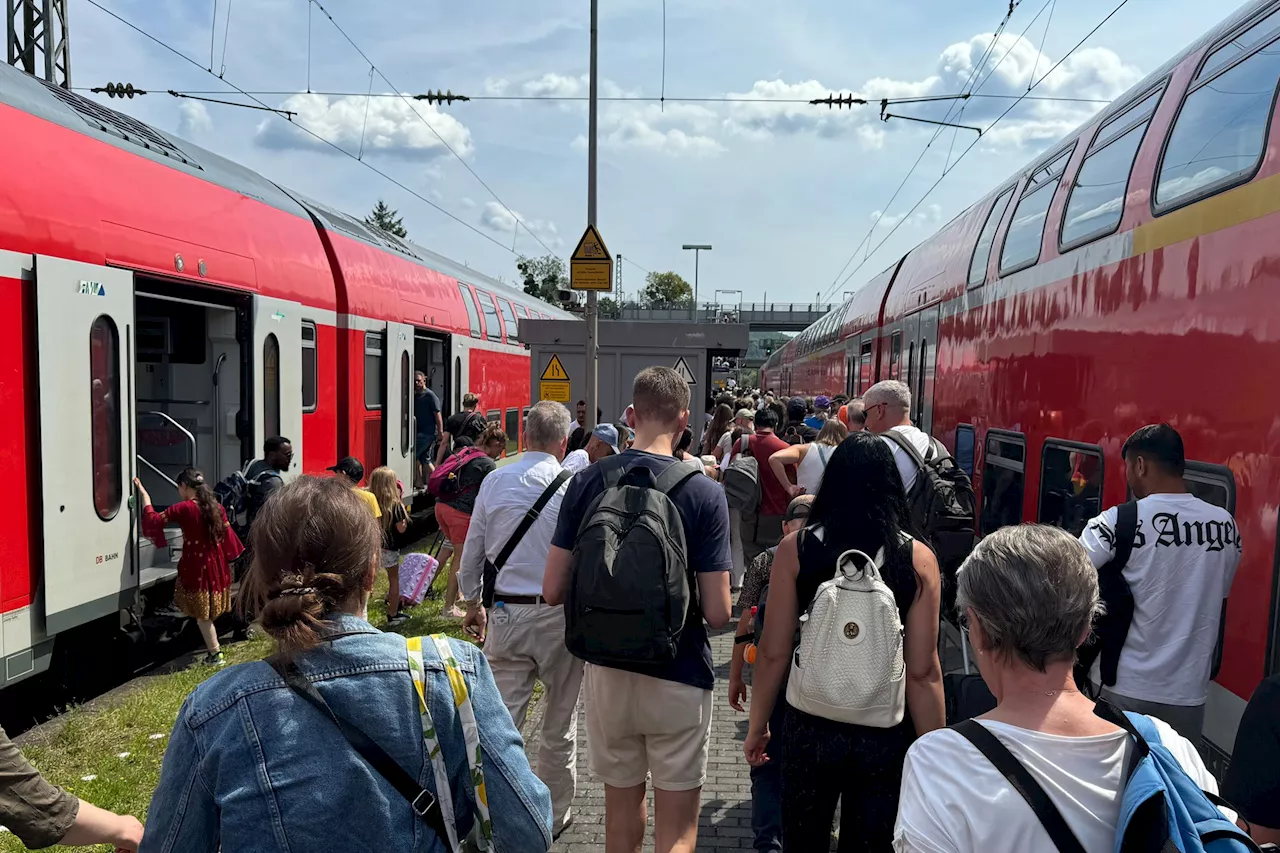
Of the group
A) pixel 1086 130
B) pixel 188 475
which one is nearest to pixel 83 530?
pixel 188 475

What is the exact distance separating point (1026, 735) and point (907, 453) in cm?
317

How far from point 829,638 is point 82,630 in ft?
17.9

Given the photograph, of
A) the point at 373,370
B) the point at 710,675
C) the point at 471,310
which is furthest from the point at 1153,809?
the point at 471,310

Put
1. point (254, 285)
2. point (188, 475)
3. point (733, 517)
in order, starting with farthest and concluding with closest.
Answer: point (733, 517)
point (254, 285)
point (188, 475)

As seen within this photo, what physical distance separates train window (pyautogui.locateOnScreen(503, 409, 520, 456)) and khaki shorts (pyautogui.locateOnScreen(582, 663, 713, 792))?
13.2 meters

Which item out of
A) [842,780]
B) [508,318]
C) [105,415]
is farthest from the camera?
[508,318]

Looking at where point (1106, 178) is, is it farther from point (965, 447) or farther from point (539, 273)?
point (539, 273)

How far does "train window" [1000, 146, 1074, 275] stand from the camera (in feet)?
19.9

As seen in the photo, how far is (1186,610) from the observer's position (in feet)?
10.6

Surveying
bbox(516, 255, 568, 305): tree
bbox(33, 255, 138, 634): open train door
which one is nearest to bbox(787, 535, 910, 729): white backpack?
bbox(33, 255, 138, 634): open train door

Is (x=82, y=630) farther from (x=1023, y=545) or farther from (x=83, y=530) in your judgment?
(x=1023, y=545)

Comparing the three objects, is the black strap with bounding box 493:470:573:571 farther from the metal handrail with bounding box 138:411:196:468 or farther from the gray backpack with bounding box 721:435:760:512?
the metal handrail with bounding box 138:411:196:468

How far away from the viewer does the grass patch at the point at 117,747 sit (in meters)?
4.52

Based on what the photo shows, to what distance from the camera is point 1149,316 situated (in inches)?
167
